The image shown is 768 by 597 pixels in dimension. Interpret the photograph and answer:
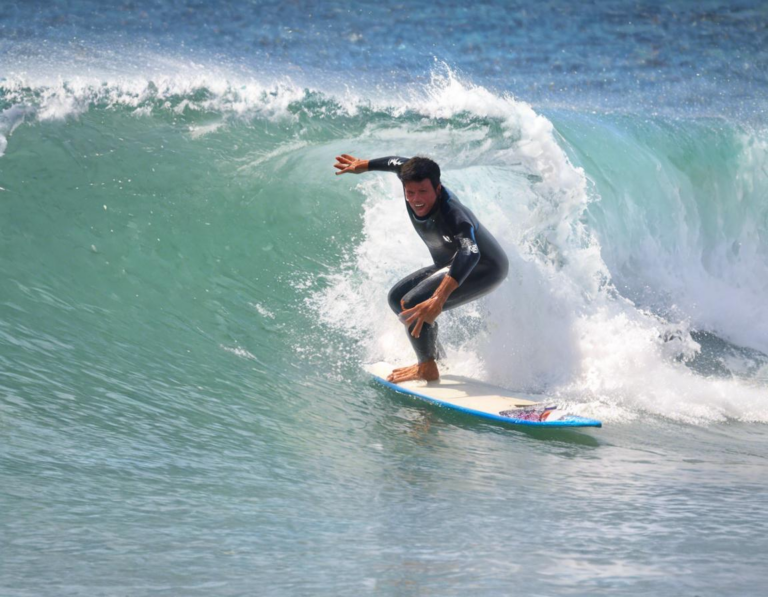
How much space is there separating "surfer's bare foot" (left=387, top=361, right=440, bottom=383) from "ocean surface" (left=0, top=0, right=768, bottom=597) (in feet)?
0.89

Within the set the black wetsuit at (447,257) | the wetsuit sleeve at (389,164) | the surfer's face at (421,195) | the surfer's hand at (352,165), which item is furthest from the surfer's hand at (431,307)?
the surfer's hand at (352,165)

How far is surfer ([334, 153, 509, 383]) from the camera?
544cm

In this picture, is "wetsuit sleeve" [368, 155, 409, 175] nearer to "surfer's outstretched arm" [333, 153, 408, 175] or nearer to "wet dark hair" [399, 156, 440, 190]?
"surfer's outstretched arm" [333, 153, 408, 175]

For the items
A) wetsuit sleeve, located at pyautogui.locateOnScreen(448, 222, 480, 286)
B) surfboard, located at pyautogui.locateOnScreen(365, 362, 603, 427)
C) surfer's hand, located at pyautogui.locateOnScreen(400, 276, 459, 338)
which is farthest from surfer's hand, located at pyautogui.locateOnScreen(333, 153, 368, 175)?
surfboard, located at pyautogui.locateOnScreen(365, 362, 603, 427)

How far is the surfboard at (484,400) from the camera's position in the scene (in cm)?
526

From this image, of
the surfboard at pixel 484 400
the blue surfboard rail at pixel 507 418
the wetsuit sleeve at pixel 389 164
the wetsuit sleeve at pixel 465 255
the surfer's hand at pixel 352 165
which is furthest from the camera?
the surfer's hand at pixel 352 165

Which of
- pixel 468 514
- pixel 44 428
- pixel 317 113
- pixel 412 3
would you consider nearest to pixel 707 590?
pixel 468 514

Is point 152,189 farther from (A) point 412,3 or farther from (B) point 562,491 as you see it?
(A) point 412,3

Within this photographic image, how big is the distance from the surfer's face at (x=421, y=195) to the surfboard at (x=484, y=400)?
3.75 feet

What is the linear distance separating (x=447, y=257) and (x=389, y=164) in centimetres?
73

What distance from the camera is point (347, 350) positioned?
21.8 ft

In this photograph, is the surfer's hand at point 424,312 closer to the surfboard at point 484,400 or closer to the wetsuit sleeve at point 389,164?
the surfboard at point 484,400

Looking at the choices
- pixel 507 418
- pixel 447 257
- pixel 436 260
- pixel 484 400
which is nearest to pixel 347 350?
pixel 436 260

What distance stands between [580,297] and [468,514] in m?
3.64
